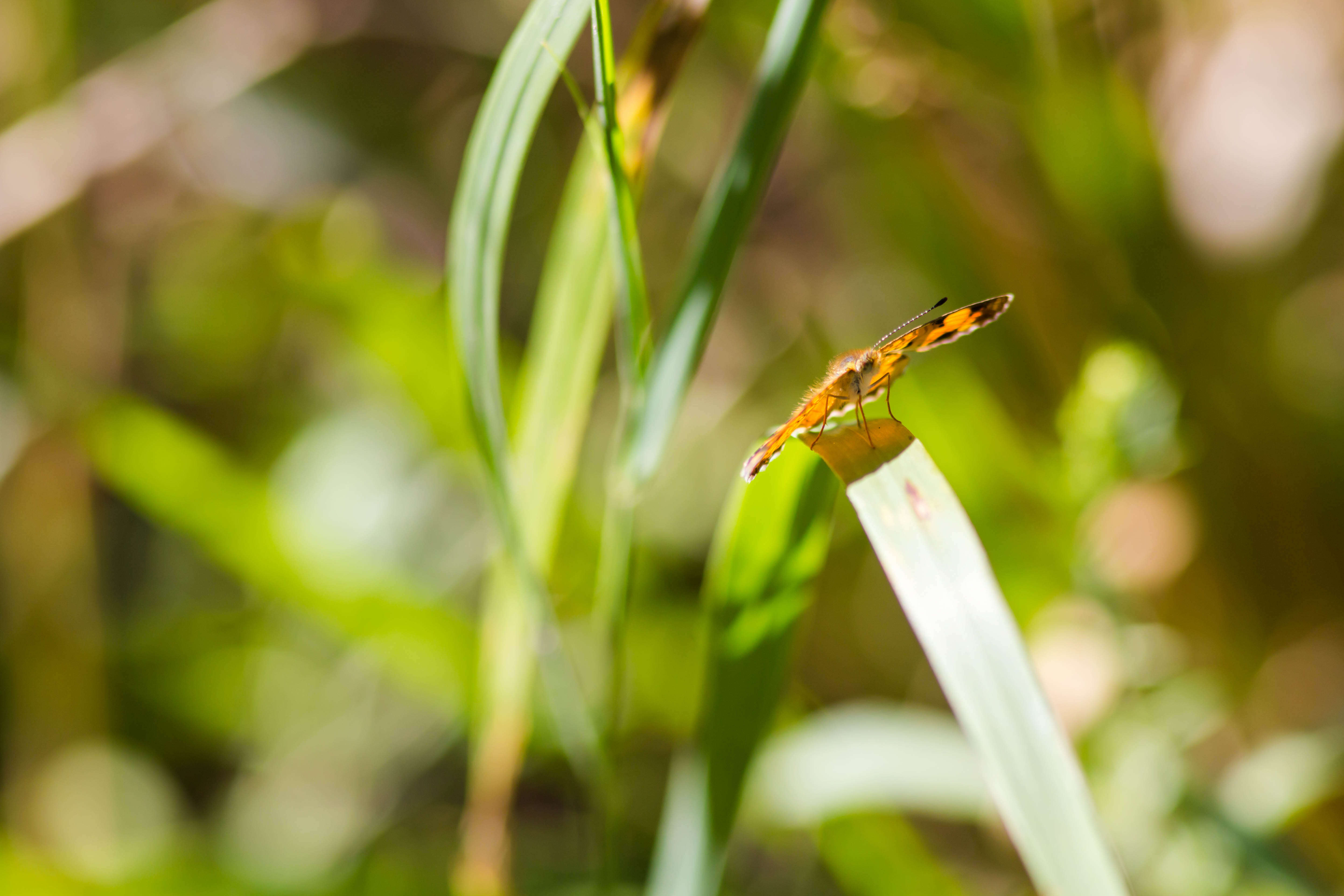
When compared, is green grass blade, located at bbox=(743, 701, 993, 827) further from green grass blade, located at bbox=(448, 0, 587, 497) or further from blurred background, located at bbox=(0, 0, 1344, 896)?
green grass blade, located at bbox=(448, 0, 587, 497)

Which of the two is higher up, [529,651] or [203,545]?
[203,545]

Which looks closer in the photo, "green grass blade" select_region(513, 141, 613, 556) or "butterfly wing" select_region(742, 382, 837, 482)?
"butterfly wing" select_region(742, 382, 837, 482)

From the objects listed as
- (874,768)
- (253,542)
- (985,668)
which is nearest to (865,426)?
(985,668)

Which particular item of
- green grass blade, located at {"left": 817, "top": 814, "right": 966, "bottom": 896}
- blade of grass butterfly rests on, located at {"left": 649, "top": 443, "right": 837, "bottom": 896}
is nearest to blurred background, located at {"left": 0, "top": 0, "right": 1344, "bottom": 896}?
green grass blade, located at {"left": 817, "top": 814, "right": 966, "bottom": 896}

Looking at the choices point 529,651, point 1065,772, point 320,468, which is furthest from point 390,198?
point 1065,772

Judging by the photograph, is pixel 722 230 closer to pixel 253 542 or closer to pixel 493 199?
pixel 493 199

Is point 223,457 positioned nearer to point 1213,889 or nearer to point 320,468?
point 320,468

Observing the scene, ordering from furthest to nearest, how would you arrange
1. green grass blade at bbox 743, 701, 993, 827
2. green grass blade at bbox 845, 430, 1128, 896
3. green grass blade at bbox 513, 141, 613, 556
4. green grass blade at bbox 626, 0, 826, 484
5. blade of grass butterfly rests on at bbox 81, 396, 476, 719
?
blade of grass butterfly rests on at bbox 81, 396, 476, 719 → green grass blade at bbox 743, 701, 993, 827 → green grass blade at bbox 513, 141, 613, 556 → green grass blade at bbox 626, 0, 826, 484 → green grass blade at bbox 845, 430, 1128, 896
